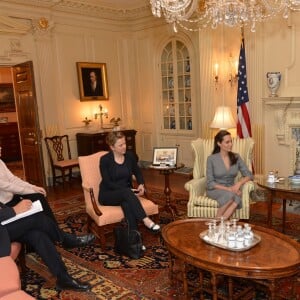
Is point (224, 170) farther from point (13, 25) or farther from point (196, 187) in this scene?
point (13, 25)

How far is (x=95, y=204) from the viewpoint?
3631mm

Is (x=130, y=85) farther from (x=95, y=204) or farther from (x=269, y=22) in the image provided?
(x=95, y=204)

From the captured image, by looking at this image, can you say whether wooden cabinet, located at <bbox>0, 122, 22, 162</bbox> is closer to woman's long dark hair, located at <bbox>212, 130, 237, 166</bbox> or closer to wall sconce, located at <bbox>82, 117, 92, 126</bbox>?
wall sconce, located at <bbox>82, 117, 92, 126</bbox>

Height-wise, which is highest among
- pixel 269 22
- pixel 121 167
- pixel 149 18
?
pixel 149 18

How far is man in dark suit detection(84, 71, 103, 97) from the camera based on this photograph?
736 centimetres

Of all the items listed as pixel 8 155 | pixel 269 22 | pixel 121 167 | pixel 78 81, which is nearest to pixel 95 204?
pixel 121 167

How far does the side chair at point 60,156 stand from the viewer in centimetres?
657

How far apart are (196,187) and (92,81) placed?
4.30 meters

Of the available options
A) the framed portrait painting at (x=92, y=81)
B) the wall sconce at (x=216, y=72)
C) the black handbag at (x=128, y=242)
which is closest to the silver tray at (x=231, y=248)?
the black handbag at (x=128, y=242)

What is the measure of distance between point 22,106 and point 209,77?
11.2 ft

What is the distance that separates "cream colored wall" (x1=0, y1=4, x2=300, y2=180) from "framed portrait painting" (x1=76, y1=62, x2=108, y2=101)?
0.12 metres

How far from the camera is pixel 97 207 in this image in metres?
3.63

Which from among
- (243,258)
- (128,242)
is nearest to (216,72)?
(128,242)

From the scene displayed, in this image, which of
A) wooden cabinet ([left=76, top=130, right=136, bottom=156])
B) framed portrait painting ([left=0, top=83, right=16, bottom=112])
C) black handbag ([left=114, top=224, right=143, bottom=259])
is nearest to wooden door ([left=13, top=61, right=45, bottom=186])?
wooden cabinet ([left=76, top=130, right=136, bottom=156])
